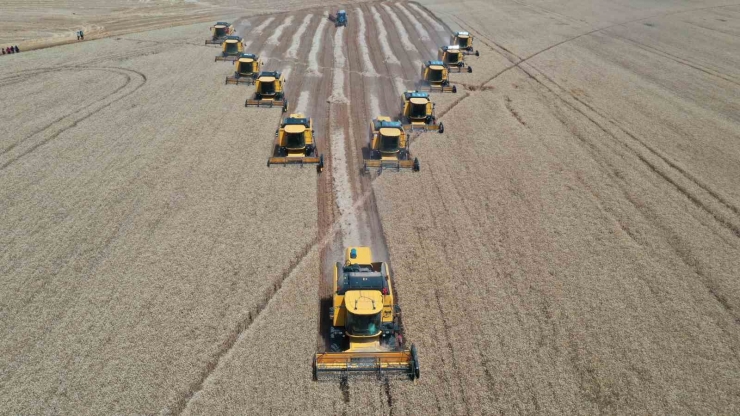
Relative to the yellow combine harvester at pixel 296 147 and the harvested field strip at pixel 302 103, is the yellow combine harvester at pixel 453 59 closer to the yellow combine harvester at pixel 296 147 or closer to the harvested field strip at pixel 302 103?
the harvested field strip at pixel 302 103

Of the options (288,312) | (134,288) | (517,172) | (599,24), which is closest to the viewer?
(288,312)

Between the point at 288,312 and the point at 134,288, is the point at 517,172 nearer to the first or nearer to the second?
the point at 288,312

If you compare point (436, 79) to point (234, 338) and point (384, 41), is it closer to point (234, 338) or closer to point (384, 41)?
point (384, 41)

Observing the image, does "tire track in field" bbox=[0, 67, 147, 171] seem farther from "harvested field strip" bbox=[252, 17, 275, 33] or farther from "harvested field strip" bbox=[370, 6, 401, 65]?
"harvested field strip" bbox=[370, 6, 401, 65]

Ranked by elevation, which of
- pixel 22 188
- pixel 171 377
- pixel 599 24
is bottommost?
Answer: pixel 171 377

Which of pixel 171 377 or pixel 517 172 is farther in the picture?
pixel 517 172

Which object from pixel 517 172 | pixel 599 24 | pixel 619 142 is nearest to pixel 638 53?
pixel 599 24

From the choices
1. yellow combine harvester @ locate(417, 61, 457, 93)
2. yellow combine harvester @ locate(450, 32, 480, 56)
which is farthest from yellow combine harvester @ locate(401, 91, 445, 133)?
yellow combine harvester @ locate(450, 32, 480, 56)
